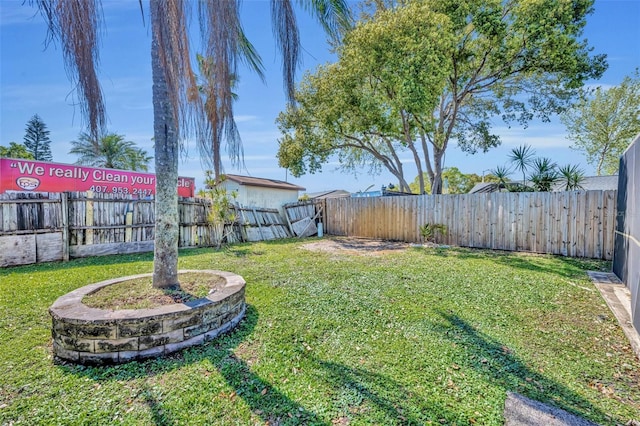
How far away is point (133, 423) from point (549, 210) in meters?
8.40

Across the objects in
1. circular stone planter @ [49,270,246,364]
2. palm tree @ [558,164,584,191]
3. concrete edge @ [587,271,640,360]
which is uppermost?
palm tree @ [558,164,584,191]

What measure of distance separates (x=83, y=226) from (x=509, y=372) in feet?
25.8

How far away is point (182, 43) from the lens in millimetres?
1628

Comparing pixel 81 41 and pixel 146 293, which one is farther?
pixel 146 293

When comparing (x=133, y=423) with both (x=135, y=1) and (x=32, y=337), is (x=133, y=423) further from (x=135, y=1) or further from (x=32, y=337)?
(x=135, y=1)

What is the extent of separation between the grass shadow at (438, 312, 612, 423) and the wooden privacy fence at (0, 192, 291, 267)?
687cm

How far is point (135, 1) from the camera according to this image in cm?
169

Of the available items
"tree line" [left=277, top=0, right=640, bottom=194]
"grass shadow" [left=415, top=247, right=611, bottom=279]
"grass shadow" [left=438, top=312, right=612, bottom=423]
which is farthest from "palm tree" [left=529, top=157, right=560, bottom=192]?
"grass shadow" [left=438, top=312, right=612, bottom=423]

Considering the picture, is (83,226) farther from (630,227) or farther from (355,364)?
(630,227)

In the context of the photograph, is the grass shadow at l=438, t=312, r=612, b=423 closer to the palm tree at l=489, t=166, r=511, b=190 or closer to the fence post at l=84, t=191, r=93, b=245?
the palm tree at l=489, t=166, r=511, b=190

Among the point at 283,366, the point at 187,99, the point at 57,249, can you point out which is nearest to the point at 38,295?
the point at 57,249

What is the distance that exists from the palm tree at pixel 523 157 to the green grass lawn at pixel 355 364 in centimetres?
435

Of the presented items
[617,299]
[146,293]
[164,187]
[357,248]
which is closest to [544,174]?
[617,299]

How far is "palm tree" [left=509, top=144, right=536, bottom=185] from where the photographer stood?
749cm
